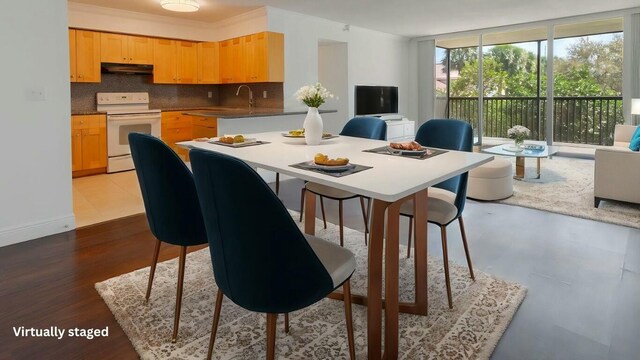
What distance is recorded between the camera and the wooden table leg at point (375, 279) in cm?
157

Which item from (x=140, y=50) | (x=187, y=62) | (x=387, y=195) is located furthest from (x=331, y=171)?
(x=187, y=62)

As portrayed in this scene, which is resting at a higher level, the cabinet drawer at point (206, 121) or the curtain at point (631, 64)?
the curtain at point (631, 64)

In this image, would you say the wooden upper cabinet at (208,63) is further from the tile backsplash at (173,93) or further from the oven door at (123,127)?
the oven door at (123,127)

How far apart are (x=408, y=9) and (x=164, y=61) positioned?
3.83 metres

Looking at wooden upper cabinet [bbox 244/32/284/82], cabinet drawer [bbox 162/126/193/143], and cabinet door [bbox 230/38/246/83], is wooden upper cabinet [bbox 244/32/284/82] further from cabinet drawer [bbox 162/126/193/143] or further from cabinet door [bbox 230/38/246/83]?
cabinet drawer [bbox 162/126/193/143]

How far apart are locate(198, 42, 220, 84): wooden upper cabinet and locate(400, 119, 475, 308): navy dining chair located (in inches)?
197

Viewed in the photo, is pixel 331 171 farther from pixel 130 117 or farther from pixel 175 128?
pixel 175 128

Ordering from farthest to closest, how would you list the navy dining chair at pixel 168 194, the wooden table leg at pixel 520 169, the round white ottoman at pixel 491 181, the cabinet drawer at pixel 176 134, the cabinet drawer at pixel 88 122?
the cabinet drawer at pixel 176 134, the cabinet drawer at pixel 88 122, the wooden table leg at pixel 520 169, the round white ottoman at pixel 491 181, the navy dining chair at pixel 168 194

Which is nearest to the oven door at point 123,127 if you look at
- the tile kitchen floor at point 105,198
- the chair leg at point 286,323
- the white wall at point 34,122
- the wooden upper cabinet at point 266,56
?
the tile kitchen floor at point 105,198

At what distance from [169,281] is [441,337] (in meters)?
1.55

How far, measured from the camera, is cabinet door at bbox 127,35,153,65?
240 inches

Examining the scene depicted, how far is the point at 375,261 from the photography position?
1.58 metres

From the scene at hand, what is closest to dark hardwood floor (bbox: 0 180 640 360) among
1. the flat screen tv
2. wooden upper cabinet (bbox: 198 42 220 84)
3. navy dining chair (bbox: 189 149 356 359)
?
navy dining chair (bbox: 189 149 356 359)

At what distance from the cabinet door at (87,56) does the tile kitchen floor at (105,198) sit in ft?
4.63
